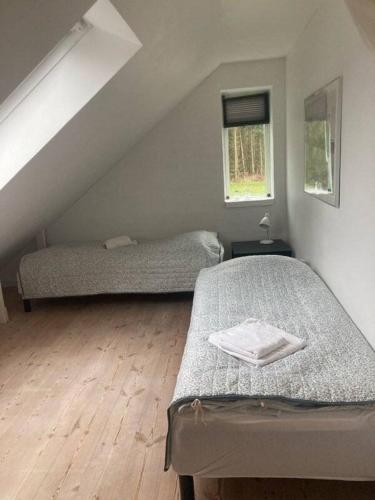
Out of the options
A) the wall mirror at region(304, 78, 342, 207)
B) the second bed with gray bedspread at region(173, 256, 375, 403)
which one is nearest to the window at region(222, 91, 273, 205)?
the wall mirror at region(304, 78, 342, 207)

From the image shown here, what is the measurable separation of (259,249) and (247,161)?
109 cm

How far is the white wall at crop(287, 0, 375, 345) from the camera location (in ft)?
5.58

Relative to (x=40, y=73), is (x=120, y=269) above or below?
below

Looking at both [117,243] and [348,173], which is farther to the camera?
[117,243]

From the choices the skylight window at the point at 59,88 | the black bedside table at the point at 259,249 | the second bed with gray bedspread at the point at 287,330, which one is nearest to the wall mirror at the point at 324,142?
the second bed with gray bedspread at the point at 287,330

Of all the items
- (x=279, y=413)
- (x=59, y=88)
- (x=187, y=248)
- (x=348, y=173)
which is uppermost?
(x=59, y=88)

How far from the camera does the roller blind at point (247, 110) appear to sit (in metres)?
3.92

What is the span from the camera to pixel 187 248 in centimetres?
344

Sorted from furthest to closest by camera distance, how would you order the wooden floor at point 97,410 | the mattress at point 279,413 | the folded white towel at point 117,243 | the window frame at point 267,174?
1. the window frame at point 267,174
2. the folded white towel at point 117,243
3. the wooden floor at point 97,410
4. the mattress at point 279,413

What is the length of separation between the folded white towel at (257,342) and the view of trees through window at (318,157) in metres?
0.98

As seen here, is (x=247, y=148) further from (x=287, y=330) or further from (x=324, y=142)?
(x=287, y=330)

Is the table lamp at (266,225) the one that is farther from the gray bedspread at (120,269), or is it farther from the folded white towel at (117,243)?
the folded white towel at (117,243)

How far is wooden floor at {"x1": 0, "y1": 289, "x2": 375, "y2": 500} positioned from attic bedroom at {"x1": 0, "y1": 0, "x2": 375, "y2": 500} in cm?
1

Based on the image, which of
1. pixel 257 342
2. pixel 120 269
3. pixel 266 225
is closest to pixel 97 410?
pixel 257 342
